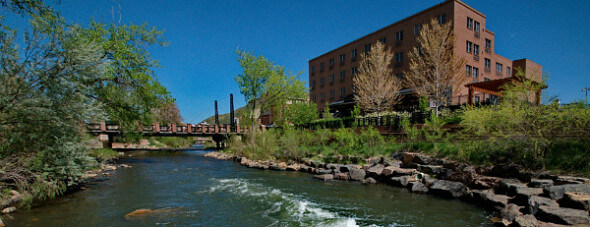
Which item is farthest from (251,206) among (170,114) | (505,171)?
(170,114)

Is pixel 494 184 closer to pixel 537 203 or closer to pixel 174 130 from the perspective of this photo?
pixel 537 203

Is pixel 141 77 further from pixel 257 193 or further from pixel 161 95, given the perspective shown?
pixel 257 193

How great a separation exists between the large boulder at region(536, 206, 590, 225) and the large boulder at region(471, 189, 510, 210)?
1.53 metres

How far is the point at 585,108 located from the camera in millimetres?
9039

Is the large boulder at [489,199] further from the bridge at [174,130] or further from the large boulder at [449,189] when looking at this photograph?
the bridge at [174,130]

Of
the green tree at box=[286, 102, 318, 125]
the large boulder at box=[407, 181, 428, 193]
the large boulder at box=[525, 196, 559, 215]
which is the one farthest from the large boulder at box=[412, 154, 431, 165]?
the green tree at box=[286, 102, 318, 125]

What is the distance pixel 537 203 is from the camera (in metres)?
6.79

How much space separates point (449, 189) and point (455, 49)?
23395 mm

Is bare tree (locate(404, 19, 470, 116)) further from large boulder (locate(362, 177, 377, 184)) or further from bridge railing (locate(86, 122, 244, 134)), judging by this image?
bridge railing (locate(86, 122, 244, 134))

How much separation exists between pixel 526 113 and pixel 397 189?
518 cm

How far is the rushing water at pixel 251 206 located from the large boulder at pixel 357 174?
987 mm

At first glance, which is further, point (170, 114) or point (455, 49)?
point (170, 114)

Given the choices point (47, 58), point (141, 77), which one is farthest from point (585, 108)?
point (141, 77)

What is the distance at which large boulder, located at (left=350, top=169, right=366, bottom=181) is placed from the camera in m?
13.2
